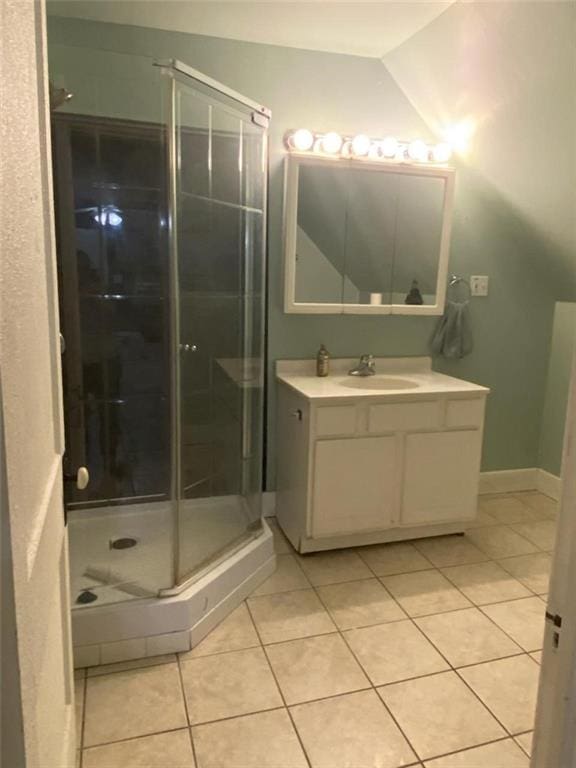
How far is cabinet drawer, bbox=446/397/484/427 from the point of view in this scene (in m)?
2.71

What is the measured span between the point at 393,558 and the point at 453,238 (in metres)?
1.75

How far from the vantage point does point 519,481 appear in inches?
140

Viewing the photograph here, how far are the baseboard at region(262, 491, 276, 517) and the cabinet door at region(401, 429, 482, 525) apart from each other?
2.36ft

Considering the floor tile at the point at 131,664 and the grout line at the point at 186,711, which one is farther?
the floor tile at the point at 131,664

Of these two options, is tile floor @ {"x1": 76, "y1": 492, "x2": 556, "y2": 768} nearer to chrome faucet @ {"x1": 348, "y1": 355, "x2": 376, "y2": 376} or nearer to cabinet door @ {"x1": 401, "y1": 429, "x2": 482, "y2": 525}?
cabinet door @ {"x1": 401, "y1": 429, "x2": 482, "y2": 525}

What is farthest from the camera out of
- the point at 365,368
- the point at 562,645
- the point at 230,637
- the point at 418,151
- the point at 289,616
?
the point at 365,368

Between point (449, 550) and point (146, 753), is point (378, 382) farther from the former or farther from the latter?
point (146, 753)

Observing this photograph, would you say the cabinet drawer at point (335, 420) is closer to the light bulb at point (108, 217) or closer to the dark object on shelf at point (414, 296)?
the dark object on shelf at point (414, 296)

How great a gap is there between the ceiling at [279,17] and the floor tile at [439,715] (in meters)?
2.44

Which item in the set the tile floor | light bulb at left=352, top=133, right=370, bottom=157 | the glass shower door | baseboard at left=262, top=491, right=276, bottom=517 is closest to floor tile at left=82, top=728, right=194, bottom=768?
the tile floor

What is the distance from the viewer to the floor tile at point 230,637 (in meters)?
2.01

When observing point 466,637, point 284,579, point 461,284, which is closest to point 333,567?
point 284,579

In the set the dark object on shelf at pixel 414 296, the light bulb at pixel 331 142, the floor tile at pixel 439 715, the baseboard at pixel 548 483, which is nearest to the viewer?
the floor tile at pixel 439 715

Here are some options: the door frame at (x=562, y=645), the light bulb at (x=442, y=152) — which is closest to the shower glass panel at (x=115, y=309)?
the light bulb at (x=442, y=152)
